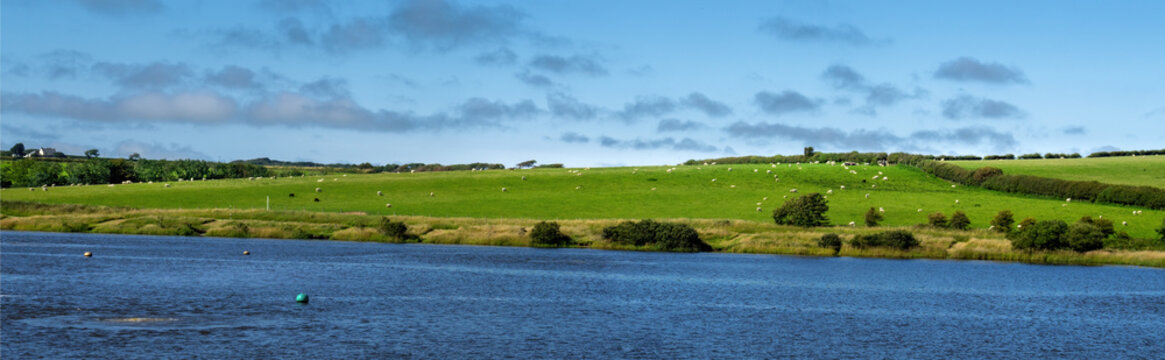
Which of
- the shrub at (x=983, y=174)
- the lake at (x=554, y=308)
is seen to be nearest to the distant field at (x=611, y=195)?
the shrub at (x=983, y=174)

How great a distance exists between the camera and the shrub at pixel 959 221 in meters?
109

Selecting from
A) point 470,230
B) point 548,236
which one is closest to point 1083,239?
point 548,236

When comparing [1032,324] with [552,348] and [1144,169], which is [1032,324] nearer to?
[552,348]

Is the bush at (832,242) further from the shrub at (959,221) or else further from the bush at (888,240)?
the shrub at (959,221)

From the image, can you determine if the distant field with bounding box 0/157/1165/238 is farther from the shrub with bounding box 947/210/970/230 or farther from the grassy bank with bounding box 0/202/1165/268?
the grassy bank with bounding box 0/202/1165/268

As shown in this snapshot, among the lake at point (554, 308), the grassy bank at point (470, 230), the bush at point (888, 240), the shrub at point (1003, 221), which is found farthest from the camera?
the shrub at point (1003, 221)

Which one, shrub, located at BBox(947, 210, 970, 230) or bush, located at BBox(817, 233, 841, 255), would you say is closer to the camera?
bush, located at BBox(817, 233, 841, 255)

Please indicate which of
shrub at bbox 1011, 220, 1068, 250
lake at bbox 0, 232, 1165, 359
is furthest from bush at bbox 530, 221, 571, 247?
shrub at bbox 1011, 220, 1068, 250

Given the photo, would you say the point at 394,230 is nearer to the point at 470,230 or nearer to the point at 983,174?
the point at 470,230

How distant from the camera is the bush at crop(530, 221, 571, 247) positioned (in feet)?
334

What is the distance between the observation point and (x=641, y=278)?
225 feet

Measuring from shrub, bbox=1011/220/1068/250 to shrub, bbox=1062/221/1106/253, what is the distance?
64 cm

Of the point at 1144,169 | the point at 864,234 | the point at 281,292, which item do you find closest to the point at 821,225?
the point at 864,234

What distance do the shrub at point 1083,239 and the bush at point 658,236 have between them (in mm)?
34063
